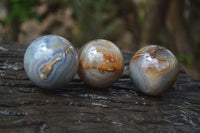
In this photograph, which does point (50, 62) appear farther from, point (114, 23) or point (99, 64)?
point (114, 23)

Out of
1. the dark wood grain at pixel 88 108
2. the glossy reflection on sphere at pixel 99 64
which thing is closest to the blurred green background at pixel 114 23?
the dark wood grain at pixel 88 108

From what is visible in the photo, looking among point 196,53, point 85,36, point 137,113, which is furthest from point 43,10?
point 137,113

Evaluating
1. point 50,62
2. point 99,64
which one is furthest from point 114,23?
point 50,62

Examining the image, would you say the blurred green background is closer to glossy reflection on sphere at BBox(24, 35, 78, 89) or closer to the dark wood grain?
the dark wood grain

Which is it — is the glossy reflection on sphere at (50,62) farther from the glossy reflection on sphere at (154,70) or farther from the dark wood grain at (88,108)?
the glossy reflection on sphere at (154,70)

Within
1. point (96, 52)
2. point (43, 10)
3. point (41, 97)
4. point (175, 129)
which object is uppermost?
point (43, 10)

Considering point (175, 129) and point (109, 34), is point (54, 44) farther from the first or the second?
point (109, 34)

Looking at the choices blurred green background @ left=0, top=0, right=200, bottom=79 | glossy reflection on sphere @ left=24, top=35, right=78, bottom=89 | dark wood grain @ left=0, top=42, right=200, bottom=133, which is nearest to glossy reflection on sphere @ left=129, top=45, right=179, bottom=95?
dark wood grain @ left=0, top=42, right=200, bottom=133
